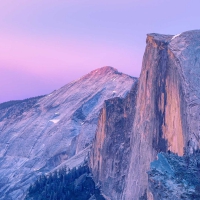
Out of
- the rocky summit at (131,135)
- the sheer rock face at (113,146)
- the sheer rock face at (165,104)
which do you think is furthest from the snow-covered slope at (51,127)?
the sheer rock face at (165,104)

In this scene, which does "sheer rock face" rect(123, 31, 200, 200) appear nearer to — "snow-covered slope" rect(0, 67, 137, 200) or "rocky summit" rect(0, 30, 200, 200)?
"rocky summit" rect(0, 30, 200, 200)

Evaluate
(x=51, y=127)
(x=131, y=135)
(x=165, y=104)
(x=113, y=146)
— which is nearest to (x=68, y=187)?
(x=113, y=146)

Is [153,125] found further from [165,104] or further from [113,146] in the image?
[113,146]

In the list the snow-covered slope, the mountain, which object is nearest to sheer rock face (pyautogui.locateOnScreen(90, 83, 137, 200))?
the mountain

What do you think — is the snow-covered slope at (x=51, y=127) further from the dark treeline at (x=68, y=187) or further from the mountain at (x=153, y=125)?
the mountain at (x=153, y=125)

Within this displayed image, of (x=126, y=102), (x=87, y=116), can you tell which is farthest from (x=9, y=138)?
(x=126, y=102)
